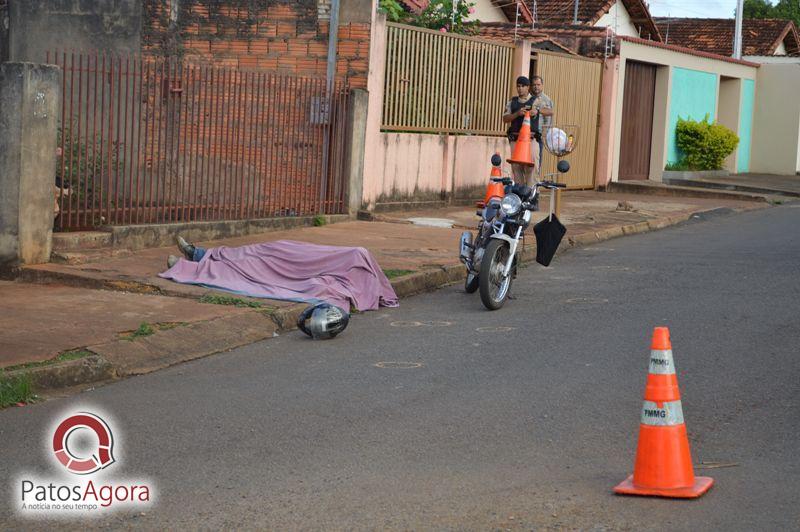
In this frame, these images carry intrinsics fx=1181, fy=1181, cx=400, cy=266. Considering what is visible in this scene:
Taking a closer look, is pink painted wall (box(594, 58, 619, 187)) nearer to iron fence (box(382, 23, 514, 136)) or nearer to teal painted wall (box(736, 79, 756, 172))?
iron fence (box(382, 23, 514, 136))

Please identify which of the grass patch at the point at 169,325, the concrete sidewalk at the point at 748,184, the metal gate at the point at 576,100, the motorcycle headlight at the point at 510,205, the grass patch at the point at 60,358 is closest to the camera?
the grass patch at the point at 60,358

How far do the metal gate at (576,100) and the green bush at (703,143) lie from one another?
16.4 ft

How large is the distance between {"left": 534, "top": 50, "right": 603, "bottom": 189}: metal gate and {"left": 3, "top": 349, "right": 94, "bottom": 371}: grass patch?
14308 millimetres

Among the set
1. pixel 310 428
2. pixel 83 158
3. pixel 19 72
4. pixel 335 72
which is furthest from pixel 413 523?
pixel 335 72

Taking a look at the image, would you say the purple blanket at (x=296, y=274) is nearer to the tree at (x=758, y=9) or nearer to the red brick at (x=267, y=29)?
the red brick at (x=267, y=29)

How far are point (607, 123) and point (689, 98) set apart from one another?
5.38 m

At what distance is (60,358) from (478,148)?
12.4 metres

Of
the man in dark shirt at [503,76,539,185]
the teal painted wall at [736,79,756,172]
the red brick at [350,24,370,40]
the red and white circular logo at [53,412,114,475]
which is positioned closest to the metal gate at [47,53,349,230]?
the red brick at [350,24,370,40]

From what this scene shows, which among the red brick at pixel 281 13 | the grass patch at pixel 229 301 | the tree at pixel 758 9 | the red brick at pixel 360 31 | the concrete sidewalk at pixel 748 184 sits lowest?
the grass patch at pixel 229 301

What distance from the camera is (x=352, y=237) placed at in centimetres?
1429

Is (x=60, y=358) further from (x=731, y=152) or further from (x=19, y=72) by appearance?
(x=731, y=152)

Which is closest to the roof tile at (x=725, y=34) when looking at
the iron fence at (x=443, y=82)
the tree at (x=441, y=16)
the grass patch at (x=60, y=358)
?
the tree at (x=441, y=16)

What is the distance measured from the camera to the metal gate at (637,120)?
26203 mm

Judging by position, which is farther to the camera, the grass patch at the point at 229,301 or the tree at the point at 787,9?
the tree at the point at 787,9
